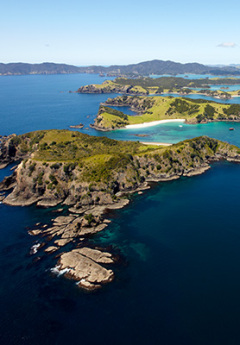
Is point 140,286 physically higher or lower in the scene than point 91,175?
lower

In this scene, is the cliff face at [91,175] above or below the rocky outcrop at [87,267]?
above

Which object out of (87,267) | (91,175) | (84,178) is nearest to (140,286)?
(87,267)

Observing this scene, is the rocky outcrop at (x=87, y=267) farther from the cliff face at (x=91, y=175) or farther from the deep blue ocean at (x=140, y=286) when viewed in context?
the cliff face at (x=91, y=175)

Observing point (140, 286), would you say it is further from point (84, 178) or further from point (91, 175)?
point (91, 175)

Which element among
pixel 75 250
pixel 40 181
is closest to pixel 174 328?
pixel 75 250

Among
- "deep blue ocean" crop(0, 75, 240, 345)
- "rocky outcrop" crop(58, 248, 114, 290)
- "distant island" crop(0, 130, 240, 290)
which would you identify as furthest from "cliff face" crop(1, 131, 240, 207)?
"rocky outcrop" crop(58, 248, 114, 290)

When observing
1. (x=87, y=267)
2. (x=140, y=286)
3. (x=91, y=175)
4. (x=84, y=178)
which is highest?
(x=91, y=175)

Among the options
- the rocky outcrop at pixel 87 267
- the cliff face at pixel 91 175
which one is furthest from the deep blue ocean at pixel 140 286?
the cliff face at pixel 91 175
